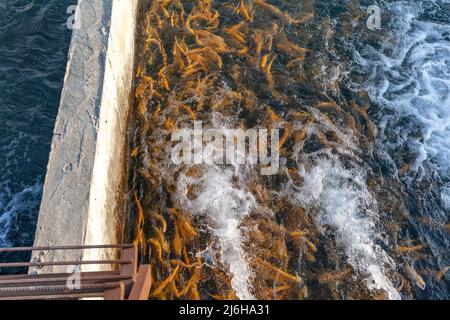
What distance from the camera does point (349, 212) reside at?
233 inches

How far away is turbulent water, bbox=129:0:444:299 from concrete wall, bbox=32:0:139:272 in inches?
22.1

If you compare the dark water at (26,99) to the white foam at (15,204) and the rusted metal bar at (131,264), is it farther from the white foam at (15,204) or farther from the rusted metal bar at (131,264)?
the rusted metal bar at (131,264)

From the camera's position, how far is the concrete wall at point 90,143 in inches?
177

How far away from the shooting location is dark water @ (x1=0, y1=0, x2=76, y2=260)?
568 cm

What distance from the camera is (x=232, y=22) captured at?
819cm

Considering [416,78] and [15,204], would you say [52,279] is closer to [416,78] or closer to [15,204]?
[15,204]

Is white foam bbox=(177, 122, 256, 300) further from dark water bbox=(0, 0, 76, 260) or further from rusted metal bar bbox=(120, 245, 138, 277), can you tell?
dark water bbox=(0, 0, 76, 260)

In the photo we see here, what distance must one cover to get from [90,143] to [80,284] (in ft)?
6.38

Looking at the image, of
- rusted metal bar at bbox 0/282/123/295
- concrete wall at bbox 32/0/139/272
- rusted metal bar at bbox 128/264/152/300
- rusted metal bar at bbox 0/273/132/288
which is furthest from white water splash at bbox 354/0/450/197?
rusted metal bar at bbox 0/282/123/295

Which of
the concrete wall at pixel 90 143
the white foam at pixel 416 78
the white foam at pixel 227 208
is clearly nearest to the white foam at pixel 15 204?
the concrete wall at pixel 90 143

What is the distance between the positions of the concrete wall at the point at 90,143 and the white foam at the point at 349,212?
261 cm

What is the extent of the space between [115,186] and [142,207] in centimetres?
51

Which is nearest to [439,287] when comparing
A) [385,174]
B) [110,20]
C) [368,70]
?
[385,174]
